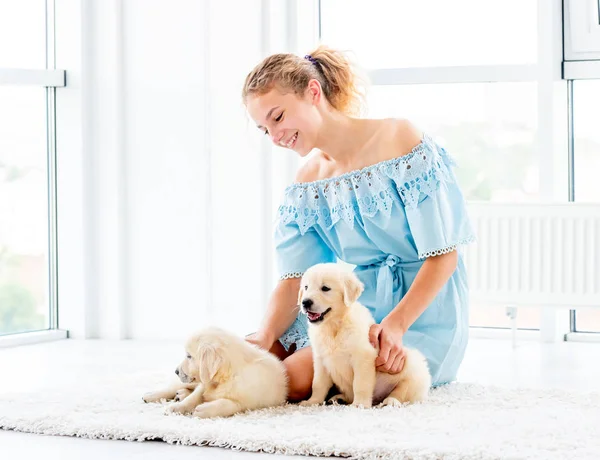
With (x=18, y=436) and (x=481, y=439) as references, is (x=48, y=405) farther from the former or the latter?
(x=481, y=439)

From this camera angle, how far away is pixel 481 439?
6.70ft

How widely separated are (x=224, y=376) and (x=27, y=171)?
2.38 m

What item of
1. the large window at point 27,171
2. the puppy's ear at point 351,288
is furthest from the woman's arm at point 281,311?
the large window at point 27,171

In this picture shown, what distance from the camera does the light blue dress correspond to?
2566 mm

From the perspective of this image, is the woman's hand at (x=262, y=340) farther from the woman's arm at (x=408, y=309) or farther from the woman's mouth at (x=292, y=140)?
the woman's mouth at (x=292, y=140)

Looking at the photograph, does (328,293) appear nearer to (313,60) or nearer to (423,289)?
(423,289)

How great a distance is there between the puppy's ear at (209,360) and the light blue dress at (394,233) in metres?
0.44

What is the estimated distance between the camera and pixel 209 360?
2.26 m

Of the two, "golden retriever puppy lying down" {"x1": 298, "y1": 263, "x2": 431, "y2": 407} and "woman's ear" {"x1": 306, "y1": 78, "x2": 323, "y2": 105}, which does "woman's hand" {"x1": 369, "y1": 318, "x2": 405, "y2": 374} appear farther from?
"woman's ear" {"x1": 306, "y1": 78, "x2": 323, "y2": 105}

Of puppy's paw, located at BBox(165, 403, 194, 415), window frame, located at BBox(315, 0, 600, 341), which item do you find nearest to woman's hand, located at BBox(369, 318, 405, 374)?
puppy's paw, located at BBox(165, 403, 194, 415)

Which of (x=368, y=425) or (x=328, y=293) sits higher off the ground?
(x=328, y=293)

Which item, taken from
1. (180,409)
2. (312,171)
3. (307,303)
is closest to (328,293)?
(307,303)

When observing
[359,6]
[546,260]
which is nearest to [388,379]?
[546,260]

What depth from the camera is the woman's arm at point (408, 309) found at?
2361 mm
